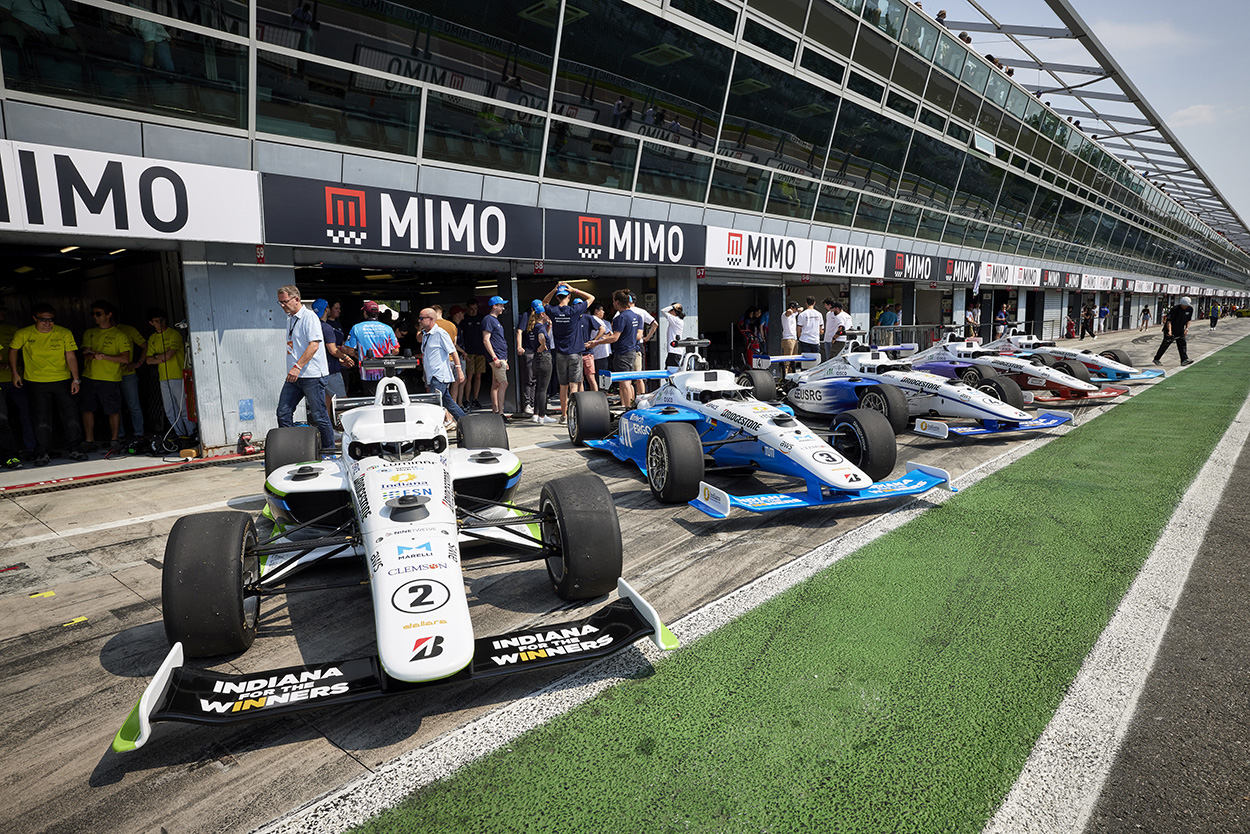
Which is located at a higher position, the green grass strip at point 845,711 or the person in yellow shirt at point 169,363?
the green grass strip at point 845,711

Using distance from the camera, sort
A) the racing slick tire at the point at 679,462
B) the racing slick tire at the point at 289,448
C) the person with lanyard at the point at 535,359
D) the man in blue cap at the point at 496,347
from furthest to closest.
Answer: the person with lanyard at the point at 535,359
the man in blue cap at the point at 496,347
the racing slick tire at the point at 679,462
the racing slick tire at the point at 289,448

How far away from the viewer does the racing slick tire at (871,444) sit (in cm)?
599

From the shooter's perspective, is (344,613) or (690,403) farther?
(690,403)

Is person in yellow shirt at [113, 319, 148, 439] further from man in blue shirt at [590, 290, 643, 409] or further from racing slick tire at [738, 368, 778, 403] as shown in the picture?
racing slick tire at [738, 368, 778, 403]

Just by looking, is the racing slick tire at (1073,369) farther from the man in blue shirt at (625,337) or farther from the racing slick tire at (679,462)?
the racing slick tire at (679,462)

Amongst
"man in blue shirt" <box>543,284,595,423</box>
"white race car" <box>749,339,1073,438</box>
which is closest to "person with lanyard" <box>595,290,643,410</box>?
"man in blue shirt" <box>543,284,595,423</box>

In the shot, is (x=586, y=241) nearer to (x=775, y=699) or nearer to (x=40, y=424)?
(x=40, y=424)

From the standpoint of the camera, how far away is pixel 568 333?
10.2m

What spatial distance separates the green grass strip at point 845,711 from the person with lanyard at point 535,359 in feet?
22.4

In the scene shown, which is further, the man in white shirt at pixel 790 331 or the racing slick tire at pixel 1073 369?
the man in white shirt at pixel 790 331

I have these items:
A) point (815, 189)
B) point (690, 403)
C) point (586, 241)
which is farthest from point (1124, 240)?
point (690, 403)

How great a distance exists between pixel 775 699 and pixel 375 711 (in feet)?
5.82

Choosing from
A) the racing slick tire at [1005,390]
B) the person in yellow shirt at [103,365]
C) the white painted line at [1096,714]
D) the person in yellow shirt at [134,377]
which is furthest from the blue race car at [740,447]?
the person in yellow shirt at [103,365]

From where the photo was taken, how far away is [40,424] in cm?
792
